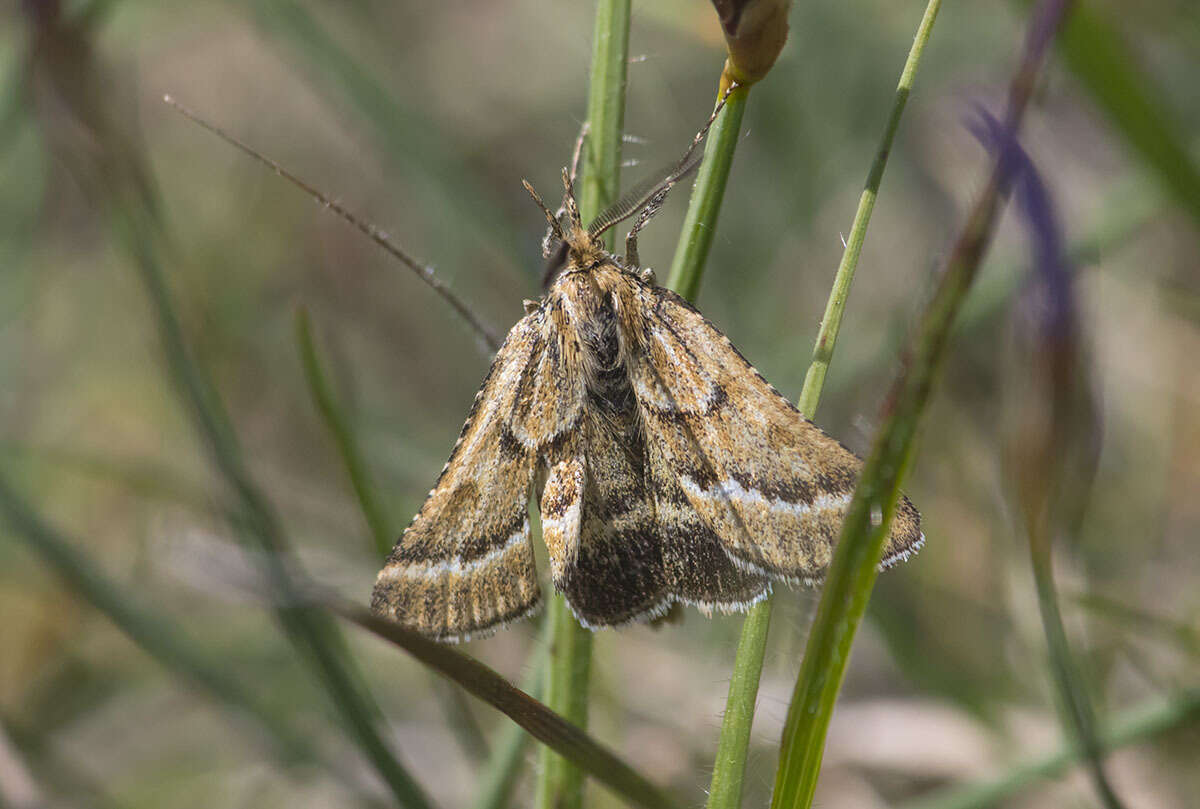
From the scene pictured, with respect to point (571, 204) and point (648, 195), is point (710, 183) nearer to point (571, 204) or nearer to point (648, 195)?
point (648, 195)

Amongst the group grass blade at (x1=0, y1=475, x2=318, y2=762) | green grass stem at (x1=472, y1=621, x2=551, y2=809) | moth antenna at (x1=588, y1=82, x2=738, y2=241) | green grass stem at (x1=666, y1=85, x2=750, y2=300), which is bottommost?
green grass stem at (x1=472, y1=621, x2=551, y2=809)

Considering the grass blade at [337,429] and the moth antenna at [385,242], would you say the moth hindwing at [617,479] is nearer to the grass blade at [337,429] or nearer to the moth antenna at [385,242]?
the moth antenna at [385,242]

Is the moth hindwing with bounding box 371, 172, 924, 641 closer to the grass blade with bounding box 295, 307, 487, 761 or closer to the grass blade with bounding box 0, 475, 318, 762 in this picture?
the grass blade with bounding box 295, 307, 487, 761

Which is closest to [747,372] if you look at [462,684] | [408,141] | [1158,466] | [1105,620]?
[462,684]

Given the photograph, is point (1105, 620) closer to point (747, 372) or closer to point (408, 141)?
point (747, 372)

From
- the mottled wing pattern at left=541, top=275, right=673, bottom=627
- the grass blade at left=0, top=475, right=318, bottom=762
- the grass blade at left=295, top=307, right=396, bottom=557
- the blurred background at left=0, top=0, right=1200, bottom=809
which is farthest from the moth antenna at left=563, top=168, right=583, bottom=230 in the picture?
the grass blade at left=0, top=475, right=318, bottom=762

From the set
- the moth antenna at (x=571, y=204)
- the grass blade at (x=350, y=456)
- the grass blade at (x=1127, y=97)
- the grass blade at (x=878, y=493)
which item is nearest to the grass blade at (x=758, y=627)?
the grass blade at (x=878, y=493)

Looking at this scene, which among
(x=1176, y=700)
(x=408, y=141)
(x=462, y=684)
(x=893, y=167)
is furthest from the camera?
(x=893, y=167)

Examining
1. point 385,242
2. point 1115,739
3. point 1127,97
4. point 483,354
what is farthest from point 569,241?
point 483,354
